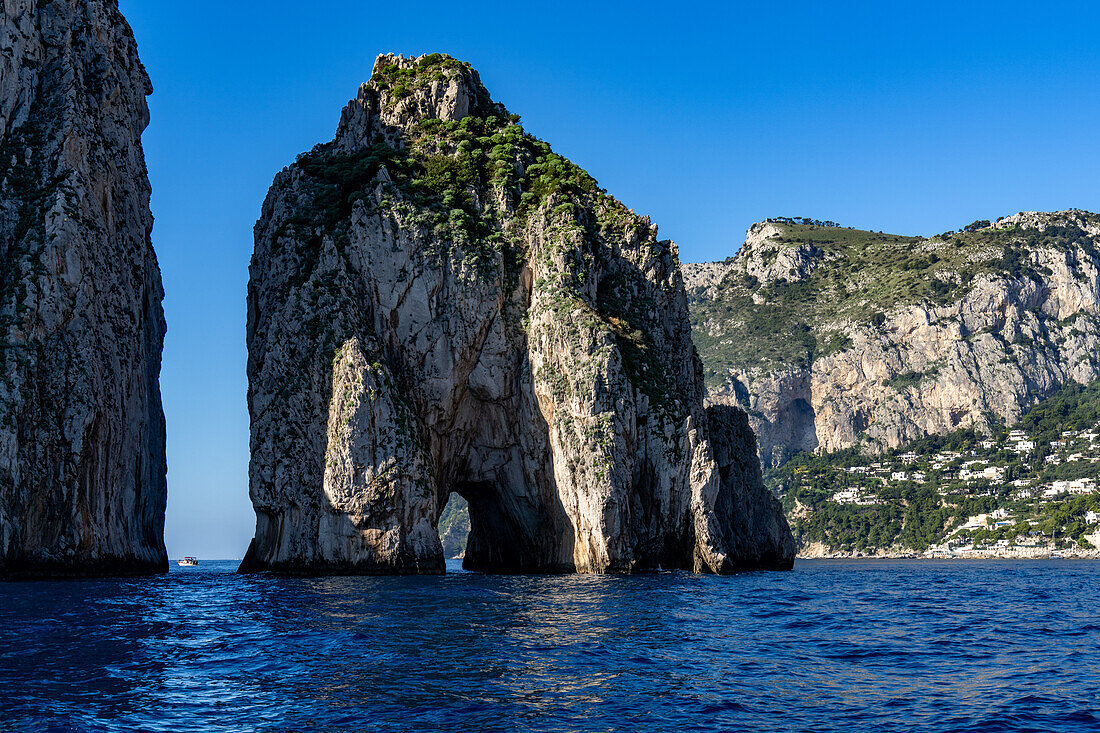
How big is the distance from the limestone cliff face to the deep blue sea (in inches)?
739

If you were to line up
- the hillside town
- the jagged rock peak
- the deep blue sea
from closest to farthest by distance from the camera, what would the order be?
1. the deep blue sea
2. the jagged rock peak
3. the hillside town

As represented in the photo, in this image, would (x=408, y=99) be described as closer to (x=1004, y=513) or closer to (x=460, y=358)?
(x=460, y=358)

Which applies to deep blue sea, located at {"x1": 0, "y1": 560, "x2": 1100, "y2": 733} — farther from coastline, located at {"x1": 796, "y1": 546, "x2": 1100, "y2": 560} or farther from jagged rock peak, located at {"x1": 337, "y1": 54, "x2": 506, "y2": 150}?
coastline, located at {"x1": 796, "y1": 546, "x2": 1100, "y2": 560}

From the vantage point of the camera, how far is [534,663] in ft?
87.5

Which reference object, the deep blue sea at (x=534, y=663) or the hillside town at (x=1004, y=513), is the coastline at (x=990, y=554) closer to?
the hillside town at (x=1004, y=513)

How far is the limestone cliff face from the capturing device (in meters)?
65.3

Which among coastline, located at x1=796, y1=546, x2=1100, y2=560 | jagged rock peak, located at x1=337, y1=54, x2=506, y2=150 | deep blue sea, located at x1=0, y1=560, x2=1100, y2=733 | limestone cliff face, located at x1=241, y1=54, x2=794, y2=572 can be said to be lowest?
coastline, located at x1=796, y1=546, x2=1100, y2=560

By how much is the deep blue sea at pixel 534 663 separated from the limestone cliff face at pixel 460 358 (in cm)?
1877

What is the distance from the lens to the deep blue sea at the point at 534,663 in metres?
20.2

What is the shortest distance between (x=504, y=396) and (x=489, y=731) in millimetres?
53972

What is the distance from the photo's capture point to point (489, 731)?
18984 mm

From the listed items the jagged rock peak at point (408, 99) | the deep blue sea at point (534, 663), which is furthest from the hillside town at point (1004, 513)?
the deep blue sea at point (534, 663)

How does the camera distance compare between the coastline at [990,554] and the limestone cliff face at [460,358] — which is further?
the coastline at [990,554]

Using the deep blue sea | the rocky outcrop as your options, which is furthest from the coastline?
the rocky outcrop
